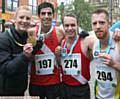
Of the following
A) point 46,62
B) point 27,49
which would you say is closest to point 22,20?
point 27,49

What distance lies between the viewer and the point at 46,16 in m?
5.35

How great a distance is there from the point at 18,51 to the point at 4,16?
8.93 meters

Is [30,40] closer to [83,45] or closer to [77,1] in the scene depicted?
[83,45]

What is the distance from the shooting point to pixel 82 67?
527cm

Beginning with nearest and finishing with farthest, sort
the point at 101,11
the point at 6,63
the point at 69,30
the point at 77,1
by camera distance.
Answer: the point at 6,63 < the point at 101,11 < the point at 69,30 < the point at 77,1

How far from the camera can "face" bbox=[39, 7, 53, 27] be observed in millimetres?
5368

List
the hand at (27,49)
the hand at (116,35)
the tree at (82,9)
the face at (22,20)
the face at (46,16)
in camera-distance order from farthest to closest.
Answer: the tree at (82,9) < the face at (46,16) < the face at (22,20) < the hand at (116,35) < the hand at (27,49)

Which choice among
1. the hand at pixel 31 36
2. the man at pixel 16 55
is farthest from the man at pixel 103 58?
the man at pixel 16 55

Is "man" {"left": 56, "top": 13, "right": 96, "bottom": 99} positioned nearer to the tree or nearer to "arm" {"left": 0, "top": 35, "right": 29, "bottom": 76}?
"arm" {"left": 0, "top": 35, "right": 29, "bottom": 76}

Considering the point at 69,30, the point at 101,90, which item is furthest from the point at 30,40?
the point at 101,90

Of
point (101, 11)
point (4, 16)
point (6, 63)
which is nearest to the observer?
point (6, 63)

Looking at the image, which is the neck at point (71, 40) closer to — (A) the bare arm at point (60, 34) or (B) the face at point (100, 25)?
(A) the bare arm at point (60, 34)

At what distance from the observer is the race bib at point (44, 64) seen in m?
5.38

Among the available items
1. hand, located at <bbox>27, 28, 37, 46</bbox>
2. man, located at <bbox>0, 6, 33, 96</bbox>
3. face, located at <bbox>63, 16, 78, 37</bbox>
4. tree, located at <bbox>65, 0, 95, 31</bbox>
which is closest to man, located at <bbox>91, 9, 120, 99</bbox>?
face, located at <bbox>63, 16, 78, 37</bbox>
